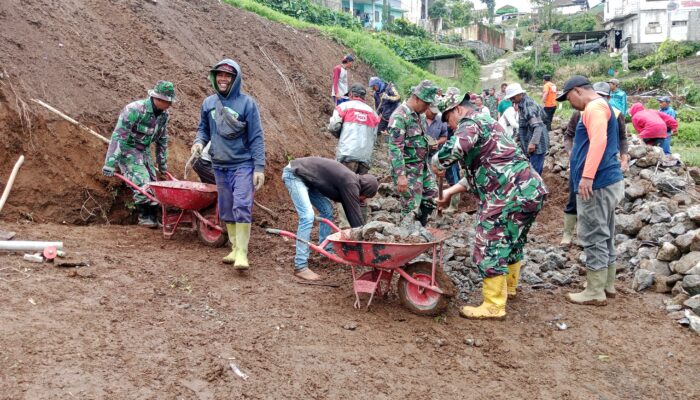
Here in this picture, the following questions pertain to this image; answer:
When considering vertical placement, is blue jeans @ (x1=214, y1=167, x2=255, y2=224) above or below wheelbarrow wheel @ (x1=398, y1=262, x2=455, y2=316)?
above

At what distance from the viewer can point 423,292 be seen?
4.91 meters

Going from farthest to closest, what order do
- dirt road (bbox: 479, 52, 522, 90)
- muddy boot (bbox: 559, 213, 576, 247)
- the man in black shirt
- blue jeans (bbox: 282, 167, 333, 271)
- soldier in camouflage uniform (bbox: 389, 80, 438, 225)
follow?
1. dirt road (bbox: 479, 52, 522, 90)
2. muddy boot (bbox: 559, 213, 576, 247)
3. soldier in camouflage uniform (bbox: 389, 80, 438, 225)
4. blue jeans (bbox: 282, 167, 333, 271)
5. the man in black shirt

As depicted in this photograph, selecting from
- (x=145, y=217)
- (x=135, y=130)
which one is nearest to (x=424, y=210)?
(x=145, y=217)

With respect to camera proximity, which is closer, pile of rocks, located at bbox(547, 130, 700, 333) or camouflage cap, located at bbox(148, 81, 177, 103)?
pile of rocks, located at bbox(547, 130, 700, 333)

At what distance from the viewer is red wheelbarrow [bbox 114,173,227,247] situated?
604cm

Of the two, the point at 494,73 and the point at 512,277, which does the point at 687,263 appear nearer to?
the point at 512,277

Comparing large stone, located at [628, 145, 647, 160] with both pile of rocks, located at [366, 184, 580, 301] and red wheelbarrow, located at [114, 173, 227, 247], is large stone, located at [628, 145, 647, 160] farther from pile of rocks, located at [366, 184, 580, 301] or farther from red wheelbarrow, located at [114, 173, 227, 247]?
red wheelbarrow, located at [114, 173, 227, 247]

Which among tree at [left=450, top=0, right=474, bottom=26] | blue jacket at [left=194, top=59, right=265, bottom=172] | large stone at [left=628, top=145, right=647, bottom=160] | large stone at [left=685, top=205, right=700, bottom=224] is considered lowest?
large stone at [left=685, top=205, right=700, bottom=224]

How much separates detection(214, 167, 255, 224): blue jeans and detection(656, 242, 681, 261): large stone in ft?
14.2

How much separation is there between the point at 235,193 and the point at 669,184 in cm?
649

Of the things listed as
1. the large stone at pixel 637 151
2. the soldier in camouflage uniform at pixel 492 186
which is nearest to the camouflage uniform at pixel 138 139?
the soldier in camouflage uniform at pixel 492 186

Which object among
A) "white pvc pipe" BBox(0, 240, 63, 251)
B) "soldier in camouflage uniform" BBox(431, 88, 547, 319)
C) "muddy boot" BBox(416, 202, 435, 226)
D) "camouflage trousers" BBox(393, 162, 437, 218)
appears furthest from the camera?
"muddy boot" BBox(416, 202, 435, 226)

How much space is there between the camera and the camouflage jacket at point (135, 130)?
6.57 m

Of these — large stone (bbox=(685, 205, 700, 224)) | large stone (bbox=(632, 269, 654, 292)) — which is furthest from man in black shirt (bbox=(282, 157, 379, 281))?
large stone (bbox=(685, 205, 700, 224))
